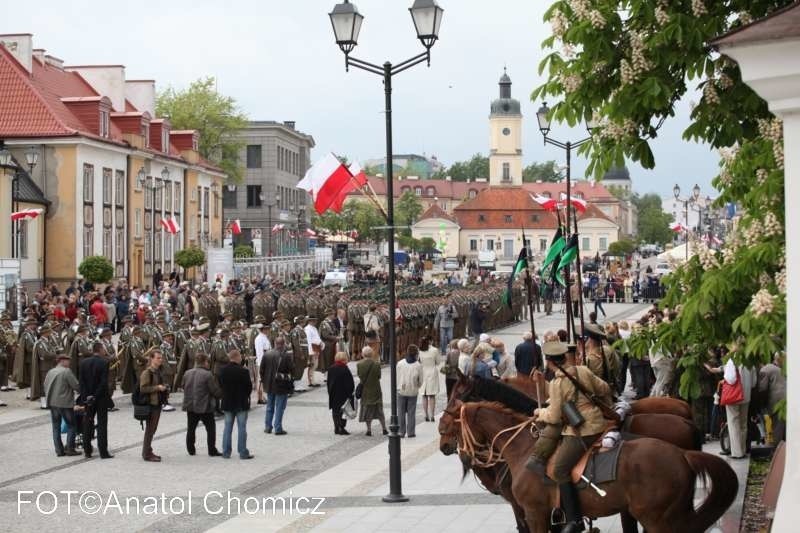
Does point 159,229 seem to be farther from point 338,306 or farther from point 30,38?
point 338,306

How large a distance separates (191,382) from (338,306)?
60.8ft

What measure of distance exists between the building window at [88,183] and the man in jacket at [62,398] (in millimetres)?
35850

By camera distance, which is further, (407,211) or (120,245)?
(407,211)

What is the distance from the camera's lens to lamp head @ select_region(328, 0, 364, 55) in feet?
54.3

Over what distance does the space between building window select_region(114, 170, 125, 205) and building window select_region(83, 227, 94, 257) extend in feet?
11.4

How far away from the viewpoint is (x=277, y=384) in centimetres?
2116

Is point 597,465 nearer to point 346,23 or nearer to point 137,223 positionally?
point 346,23

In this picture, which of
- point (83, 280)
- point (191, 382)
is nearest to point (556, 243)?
point (191, 382)

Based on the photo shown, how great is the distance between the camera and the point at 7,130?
5244cm

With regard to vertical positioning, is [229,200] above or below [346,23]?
above

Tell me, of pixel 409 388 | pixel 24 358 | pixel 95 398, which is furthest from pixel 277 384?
pixel 24 358

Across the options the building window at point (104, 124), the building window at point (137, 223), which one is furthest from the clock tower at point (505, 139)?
the building window at point (104, 124)

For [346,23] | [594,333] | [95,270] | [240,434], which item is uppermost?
[346,23]

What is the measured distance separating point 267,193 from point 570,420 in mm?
84696
